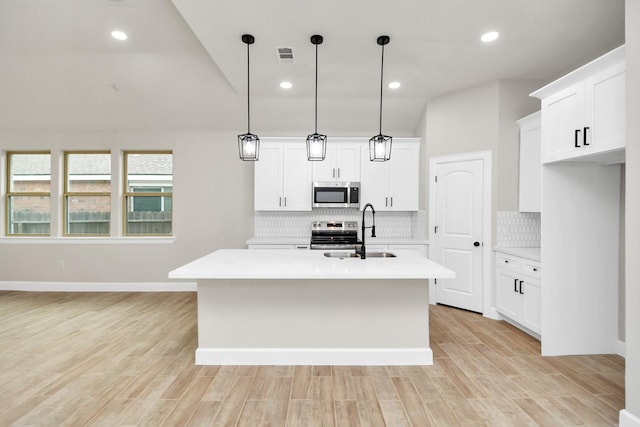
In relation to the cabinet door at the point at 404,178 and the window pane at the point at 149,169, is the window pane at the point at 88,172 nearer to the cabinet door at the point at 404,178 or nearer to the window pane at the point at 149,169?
the window pane at the point at 149,169

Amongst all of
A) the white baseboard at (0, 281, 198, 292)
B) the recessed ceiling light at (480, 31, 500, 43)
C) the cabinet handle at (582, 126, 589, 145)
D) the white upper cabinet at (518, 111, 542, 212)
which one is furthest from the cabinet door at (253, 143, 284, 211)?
the cabinet handle at (582, 126, 589, 145)

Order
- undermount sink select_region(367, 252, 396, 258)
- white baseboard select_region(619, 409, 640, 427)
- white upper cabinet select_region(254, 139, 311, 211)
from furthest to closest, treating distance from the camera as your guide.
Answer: white upper cabinet select_region(254, 139, 311, 211) → undermount sink select_region(367, 252, 396, 258) → white baseboard select_region(619, 409, 640, 427)

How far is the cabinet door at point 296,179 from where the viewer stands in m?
4.99

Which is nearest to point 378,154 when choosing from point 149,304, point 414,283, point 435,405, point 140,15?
point 414,283

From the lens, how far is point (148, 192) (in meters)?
5.57

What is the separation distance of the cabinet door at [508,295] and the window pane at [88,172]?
5972 mm

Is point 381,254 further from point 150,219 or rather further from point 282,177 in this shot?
point 150,219

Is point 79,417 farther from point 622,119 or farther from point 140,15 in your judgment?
point 622,119

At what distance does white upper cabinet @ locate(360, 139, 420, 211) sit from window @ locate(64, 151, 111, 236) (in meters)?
4.25

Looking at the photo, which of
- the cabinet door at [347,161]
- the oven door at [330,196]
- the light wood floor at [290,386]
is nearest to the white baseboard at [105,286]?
the light wood floor at [290,386]

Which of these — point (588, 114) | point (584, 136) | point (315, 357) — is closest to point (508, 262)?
point (584, 136)

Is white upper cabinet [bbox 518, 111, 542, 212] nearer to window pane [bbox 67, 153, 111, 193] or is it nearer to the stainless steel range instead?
the stainless steel range

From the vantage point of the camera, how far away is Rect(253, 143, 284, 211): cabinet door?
4.99 meters

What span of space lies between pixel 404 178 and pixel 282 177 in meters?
1.83
